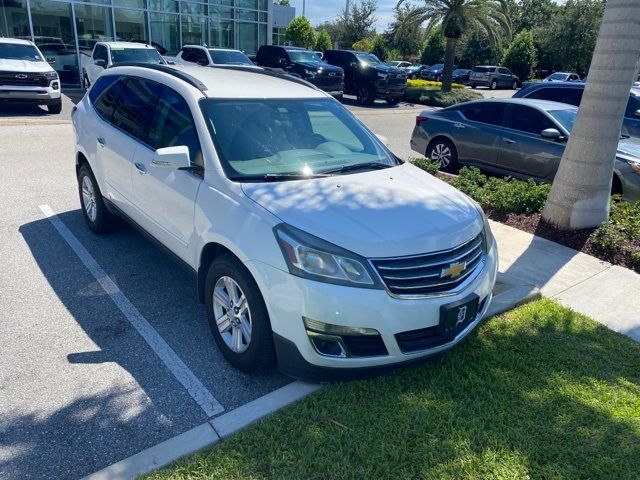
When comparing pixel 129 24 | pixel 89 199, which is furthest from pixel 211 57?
pixel 89 199

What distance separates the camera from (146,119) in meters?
4.41

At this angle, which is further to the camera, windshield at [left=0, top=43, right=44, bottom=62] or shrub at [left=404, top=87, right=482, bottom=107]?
shrub at [left=404, top=87, right=482, bottom=107]

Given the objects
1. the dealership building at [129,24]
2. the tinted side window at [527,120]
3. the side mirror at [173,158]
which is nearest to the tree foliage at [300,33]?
the dealership building at [129,24]

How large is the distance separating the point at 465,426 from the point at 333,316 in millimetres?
980

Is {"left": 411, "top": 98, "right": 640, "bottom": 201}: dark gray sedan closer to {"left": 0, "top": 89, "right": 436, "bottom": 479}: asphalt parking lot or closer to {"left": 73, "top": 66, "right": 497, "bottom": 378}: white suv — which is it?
{"left": 73, "top": 66, "right": 497, "bottom": 378}: white suv

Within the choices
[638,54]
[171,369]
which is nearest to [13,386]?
[171,369]

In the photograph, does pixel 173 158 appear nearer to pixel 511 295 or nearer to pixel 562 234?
pixel 511 295

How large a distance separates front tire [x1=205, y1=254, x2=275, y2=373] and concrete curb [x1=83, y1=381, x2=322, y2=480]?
242 millimetres

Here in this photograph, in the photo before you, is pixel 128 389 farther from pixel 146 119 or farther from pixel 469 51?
pixel 469 51

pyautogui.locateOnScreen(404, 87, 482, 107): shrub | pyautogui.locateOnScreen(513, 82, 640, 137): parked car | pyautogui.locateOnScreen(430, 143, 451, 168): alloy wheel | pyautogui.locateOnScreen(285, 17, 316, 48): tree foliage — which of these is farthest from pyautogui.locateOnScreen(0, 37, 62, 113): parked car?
pyautogui.locateOnScreen(285, 17, 316, 48): tree foliage

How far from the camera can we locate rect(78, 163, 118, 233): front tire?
17.6ft

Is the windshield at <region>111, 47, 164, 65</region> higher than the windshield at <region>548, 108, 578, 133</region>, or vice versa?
the windshield at <region>111, 47, 164, 65</region>

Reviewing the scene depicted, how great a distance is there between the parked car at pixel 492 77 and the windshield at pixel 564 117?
3351cm

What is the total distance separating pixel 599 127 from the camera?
5.64m
